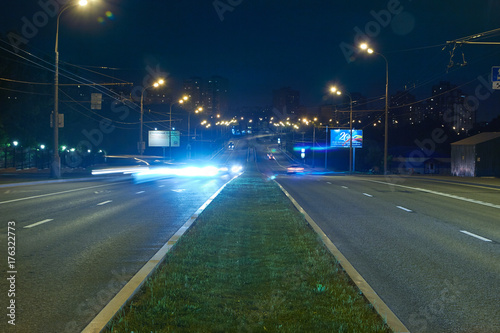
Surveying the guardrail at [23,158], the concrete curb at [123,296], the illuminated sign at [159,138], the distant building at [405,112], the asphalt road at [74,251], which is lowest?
the asphalt road at [74,251]

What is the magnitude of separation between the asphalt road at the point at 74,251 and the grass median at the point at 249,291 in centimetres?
71

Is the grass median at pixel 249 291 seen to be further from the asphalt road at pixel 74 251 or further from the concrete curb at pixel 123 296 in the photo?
the asphalt road at pixel 74 251

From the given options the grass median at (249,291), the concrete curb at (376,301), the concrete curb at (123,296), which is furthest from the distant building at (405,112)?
the concrete curb at (123,296)

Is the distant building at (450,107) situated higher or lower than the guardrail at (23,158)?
higher

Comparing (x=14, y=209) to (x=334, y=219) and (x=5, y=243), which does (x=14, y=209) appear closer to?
(x=5, y=243)

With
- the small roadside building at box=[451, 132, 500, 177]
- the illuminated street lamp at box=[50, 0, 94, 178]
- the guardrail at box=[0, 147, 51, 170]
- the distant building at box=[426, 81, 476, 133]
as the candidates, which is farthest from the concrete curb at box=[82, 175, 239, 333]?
the distant building at box=[426, 81, 476, 133]

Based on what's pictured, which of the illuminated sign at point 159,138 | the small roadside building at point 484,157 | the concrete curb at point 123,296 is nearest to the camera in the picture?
the concrete curb at point 123,296

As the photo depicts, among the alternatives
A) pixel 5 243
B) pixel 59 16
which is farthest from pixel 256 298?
pixel 59 16

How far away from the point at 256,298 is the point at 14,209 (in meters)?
13.0

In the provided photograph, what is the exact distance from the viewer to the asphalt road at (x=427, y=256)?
6065 mm

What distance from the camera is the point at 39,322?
5586 millimetres

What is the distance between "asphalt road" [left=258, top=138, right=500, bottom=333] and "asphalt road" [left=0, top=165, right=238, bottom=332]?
399 cm

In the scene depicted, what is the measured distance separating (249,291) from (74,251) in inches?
183

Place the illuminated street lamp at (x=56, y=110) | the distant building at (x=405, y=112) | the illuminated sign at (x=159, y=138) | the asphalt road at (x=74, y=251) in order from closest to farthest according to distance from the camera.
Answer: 1. the asphalt road at (x=74, y=251)
2. the illuminated street lamp at (x=56, y=110)
3. the illuminated sign at (x=159, y=138)
4. the distant building at (x=405, y=112)
